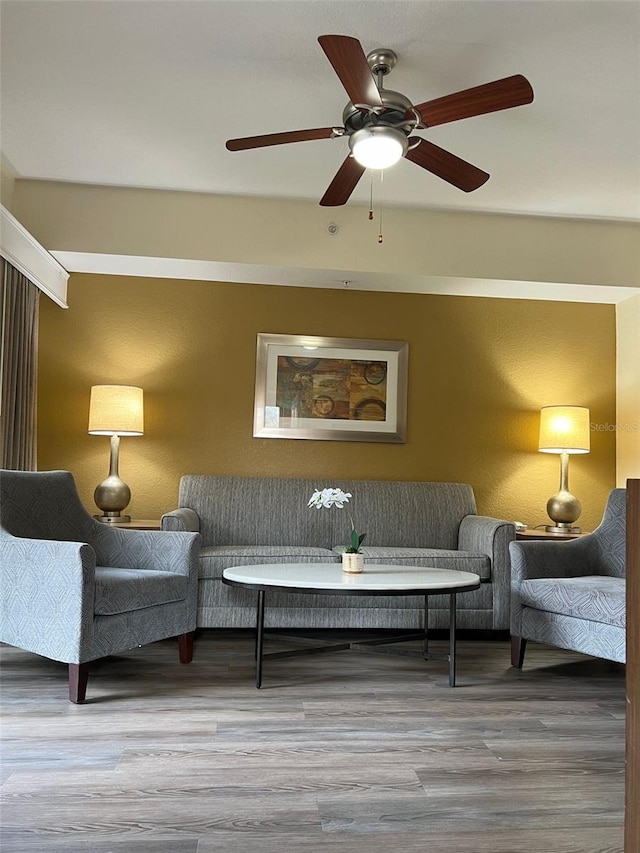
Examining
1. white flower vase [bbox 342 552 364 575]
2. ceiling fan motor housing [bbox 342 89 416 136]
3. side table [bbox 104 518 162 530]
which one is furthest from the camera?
side table [bbox 104 518 162 530]

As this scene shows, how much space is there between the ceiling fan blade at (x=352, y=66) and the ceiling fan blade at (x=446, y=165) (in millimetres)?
352

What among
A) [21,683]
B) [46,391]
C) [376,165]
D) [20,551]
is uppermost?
[376,165]

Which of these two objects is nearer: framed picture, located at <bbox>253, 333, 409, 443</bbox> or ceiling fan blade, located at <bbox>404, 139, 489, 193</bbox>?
ceiling fan blade, located at <bbox>404, 139, 489, 193</bbox>

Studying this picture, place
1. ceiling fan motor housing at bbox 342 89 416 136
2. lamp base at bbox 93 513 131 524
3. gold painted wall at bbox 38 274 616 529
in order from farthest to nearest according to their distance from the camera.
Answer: gold painted wall at bbox 38 274 616 529, lamp base at bbox 93 513 131 524, ceiling fan motor housing at bbox 342 89 416 136

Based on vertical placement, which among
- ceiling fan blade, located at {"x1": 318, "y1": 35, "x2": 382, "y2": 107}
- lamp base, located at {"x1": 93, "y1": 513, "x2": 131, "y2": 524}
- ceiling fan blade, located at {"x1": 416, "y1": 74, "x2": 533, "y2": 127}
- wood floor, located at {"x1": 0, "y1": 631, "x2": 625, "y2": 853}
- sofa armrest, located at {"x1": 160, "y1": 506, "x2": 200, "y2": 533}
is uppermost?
ceiling fan blade, located at {"x1": 318, "y1": 35, "x2": 382, "y2": 107}

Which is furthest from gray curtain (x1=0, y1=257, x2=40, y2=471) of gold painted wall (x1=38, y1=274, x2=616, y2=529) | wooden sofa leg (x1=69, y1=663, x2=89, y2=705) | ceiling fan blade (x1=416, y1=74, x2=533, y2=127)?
ceiling fan blade (x1=416, y1=74, x2=533, y2=127)

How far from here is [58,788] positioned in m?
1.97

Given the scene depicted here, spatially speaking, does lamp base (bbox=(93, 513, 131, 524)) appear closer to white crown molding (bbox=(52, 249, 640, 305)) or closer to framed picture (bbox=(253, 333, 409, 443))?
framed picture (bbox=(253, 333, 409, 443))

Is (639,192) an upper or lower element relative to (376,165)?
upper

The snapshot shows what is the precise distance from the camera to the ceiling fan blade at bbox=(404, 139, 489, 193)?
285 centimetres

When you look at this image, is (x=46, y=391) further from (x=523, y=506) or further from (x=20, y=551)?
(x=523, y=506)

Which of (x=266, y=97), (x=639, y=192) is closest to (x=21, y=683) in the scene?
(x=266, y=97)

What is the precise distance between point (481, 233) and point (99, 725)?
3.48 metres

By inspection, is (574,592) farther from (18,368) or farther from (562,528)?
(18,368)
